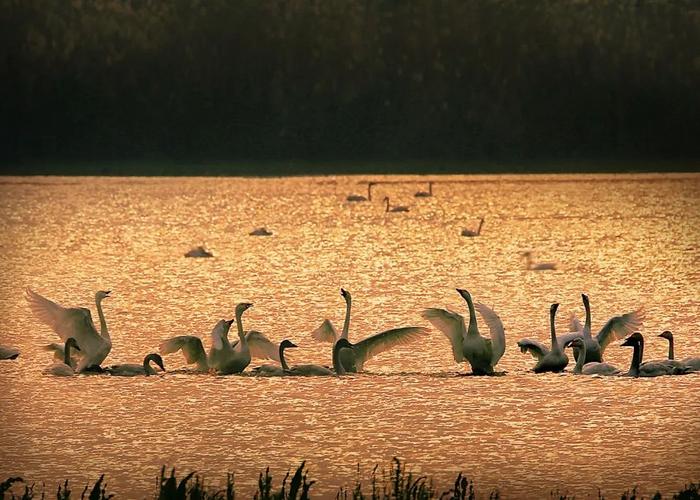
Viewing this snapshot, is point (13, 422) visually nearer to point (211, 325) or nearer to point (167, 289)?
point (211, 325)

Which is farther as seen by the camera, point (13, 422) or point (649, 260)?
point (649, 260)

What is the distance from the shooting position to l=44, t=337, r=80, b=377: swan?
11.7 m

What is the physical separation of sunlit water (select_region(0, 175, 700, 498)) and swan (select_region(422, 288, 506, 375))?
14cm

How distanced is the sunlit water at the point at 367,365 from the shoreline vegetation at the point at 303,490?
14cm

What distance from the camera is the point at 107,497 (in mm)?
8039

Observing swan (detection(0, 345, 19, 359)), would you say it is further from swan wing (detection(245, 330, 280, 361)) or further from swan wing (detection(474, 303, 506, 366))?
swan wing (detection(474, 303, 506, 366))

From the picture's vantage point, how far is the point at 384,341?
11.6 meters

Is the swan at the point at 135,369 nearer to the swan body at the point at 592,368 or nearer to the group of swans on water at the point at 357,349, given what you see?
the group of swans on water at the point at 357,349

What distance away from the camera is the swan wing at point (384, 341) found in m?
11.5

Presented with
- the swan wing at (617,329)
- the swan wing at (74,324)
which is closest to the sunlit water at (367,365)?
the swan wing at (74,324)

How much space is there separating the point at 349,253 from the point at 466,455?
1408cm

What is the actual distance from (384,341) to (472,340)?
567 millimetres

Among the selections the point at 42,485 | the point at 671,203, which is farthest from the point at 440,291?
the point at 671,203

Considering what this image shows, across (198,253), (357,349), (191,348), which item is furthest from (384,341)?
(198,253)
